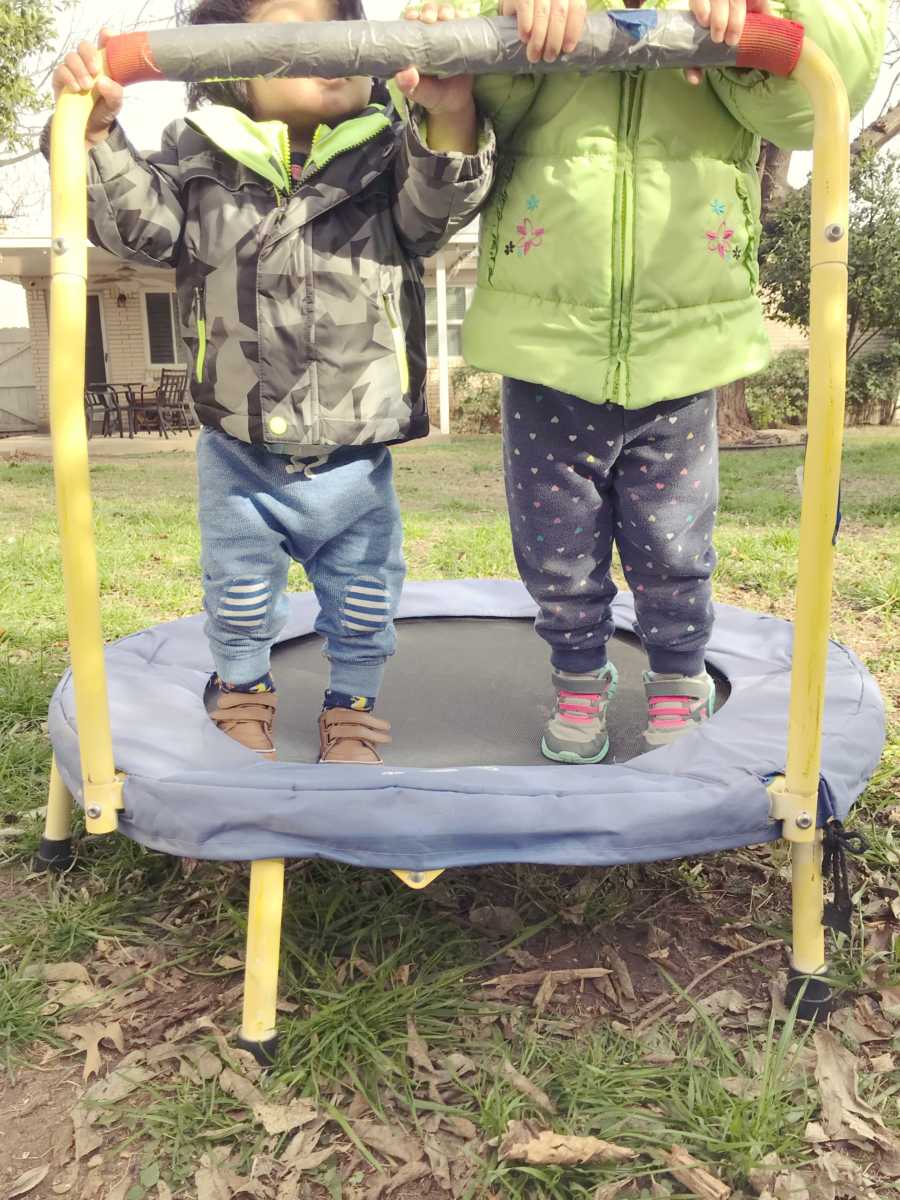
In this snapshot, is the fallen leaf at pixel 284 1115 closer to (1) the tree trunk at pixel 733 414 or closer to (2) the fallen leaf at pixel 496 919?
(2) the fallen leaf at pixel 496 919

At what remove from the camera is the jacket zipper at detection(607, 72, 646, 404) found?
1.64 meters

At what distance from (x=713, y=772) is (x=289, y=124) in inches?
51.1

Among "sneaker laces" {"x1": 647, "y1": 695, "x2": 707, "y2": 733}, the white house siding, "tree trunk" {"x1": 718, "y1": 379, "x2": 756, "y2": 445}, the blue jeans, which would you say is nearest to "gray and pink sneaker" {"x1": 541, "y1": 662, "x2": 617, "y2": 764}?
"sneaker laces" {"x1": 647, "y1": 695, "x2": 707, "y2": 733}

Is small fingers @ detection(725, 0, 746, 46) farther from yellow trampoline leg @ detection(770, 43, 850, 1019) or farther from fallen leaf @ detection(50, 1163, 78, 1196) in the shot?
fallen leaf @ detection(50, 1163, 78, 1196)

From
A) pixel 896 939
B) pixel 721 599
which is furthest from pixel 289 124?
pixel 721 599

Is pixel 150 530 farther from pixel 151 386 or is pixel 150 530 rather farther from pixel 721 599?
pixel 151 386

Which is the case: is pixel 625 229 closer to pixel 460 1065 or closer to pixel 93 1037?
pixel 460 1065

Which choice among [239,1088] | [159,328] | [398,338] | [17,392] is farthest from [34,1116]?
[17,392]

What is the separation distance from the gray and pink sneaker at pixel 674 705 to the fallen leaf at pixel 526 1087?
2.35 feet

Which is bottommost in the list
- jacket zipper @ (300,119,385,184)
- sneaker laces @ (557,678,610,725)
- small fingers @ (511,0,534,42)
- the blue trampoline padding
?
sneaker laces @ (557,678,610,725)

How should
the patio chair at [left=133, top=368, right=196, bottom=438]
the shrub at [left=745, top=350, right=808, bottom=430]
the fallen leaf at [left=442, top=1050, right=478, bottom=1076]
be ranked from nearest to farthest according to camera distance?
the fallen leaf at [left=442, top=1050, right=478, bottom=1076] → the shrub at [left=745, top=350, right=808, bottom=430] → the patio chair at [left=133, top=368, right=196, bottom=438]

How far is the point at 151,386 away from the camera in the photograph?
1441 centimetres

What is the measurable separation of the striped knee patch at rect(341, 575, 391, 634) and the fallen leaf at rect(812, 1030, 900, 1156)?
1014 millimetres

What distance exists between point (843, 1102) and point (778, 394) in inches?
486
